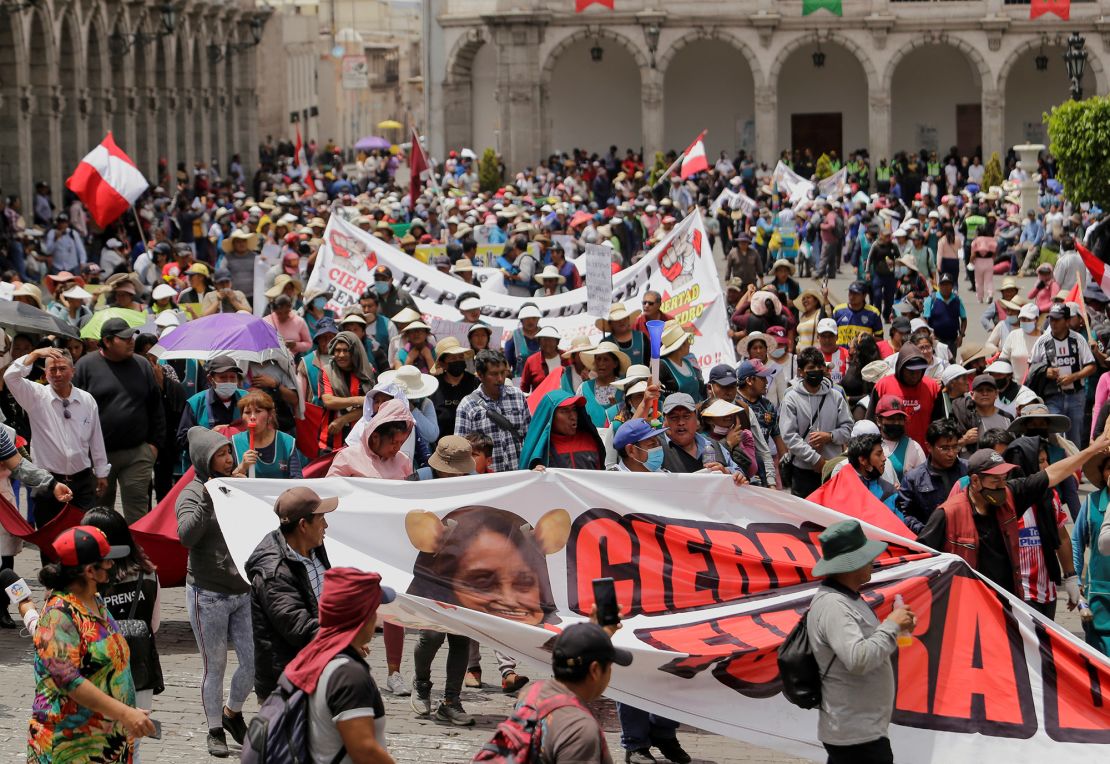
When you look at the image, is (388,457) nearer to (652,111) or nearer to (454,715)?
(454,715)

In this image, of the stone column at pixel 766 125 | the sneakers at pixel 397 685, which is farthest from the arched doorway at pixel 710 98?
the sneakers at pixel 397 685

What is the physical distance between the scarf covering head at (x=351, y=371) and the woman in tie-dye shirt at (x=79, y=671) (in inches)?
228

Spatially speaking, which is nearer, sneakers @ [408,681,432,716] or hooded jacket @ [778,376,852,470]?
sneakers @ [408,681,432,716]

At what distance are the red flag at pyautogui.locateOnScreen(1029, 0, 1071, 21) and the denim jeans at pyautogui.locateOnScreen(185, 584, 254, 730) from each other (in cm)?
4530

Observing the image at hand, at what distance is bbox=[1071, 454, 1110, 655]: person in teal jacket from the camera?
8.70 meters

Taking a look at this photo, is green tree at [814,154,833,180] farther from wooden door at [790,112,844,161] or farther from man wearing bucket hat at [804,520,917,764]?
man wearing bucket hat at [804,520,917,764]

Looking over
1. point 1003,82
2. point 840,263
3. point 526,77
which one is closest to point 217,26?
point 526,77

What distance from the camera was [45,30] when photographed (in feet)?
129

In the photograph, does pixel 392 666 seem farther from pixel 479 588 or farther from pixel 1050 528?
pixel 1050 528

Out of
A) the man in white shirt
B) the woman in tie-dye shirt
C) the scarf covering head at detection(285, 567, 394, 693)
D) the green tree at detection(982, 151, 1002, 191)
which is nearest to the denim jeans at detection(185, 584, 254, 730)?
the woman in tie-dye shirt

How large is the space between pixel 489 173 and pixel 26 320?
38110 millimetres

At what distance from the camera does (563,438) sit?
1012cm

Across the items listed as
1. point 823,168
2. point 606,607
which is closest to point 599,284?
point 606,607

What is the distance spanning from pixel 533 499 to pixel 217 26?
157 ft
